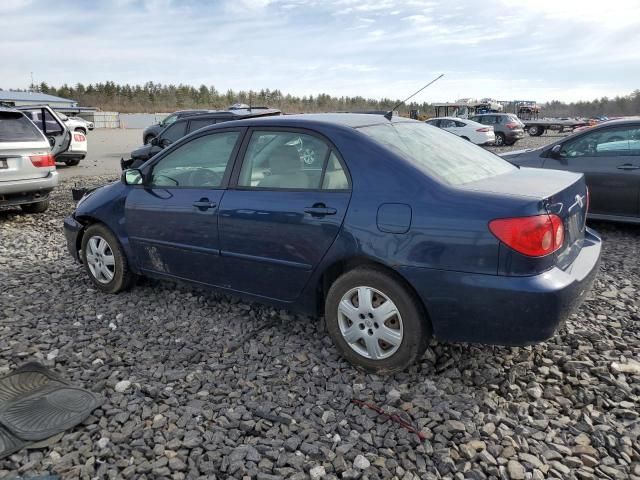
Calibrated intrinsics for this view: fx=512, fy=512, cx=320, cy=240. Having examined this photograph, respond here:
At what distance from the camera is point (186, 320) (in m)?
4.17

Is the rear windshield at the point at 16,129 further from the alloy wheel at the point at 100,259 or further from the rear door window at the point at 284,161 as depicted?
the rear door window at the point at 284,161

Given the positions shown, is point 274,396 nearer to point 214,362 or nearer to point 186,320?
point 214,362

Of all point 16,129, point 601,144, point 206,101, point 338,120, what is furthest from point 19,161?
point 206,101

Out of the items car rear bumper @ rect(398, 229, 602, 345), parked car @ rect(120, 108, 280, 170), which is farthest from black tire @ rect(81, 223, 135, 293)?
parked car @ rect(120, 108, 280, 170)

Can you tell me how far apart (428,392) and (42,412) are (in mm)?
2233

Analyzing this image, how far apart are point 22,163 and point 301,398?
674 centimetres

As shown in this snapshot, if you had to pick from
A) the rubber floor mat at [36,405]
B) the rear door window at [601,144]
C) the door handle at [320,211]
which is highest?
the rear door window at [601,144]

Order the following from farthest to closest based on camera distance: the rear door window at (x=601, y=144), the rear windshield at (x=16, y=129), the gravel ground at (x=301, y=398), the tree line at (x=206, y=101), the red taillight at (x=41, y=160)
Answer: the tree line at (x=206, y=101), the red taillight at (x=41, y=160), the rear windshield at (x=16, y=129), the rear door window at (x=601, y=144), the gravel ground at (x=301, y=398)

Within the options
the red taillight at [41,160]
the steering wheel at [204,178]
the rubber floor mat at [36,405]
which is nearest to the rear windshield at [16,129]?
the red taillight at [41,160]

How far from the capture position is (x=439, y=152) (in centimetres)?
347

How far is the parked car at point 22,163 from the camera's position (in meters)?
7.57

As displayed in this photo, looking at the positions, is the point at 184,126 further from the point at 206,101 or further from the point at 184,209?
the point at 206,101

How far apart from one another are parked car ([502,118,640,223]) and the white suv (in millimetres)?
7594

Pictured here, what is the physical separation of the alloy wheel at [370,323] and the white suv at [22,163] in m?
6.54
